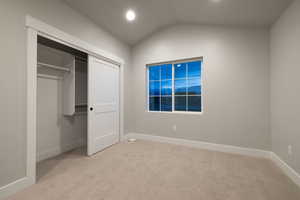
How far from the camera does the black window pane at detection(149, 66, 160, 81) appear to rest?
3.78m

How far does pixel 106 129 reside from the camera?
10.2ft

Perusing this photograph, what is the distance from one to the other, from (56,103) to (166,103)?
248 cm

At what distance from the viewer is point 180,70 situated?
3.51 m

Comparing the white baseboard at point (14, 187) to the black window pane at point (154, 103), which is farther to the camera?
the black window pane at point (154, 103)

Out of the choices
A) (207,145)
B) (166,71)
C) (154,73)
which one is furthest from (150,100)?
(207,145)

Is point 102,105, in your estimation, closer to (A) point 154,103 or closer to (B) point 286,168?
(A) point 154,103

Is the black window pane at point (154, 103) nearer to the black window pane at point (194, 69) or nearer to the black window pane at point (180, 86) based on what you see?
the black window pane at point (180, 86)

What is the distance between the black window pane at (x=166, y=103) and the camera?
3607 millimetres

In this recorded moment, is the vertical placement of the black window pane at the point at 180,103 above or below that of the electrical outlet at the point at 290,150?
above

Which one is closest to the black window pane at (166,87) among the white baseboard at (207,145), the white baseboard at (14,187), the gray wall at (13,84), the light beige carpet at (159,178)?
the white baseboard at (207,145)

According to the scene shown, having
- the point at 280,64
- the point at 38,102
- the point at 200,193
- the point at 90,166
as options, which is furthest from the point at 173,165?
the point at 38,102

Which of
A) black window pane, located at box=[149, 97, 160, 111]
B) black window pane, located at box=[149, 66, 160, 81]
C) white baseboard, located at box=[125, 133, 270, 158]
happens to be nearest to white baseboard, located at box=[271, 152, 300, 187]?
white baseboard, located at box=[125, 133, 270, 158]

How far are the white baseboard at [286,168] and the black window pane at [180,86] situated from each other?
6.75ft

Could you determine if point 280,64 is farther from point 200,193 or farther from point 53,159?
point 53,159
